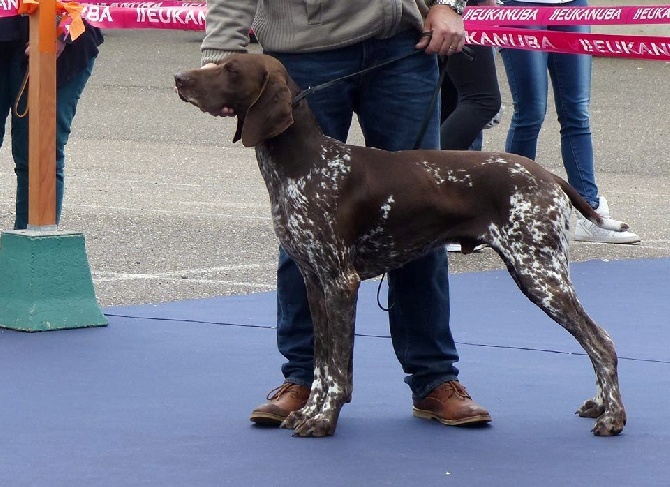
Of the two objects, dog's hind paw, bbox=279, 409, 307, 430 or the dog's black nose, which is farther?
dog's hind paw, bbox=279, 409, 307, 430

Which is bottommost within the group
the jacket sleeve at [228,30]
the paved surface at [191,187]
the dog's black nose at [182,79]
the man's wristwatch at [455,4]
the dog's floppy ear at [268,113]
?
the paved surface at [191,187]

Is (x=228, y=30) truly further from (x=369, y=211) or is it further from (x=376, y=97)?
(x=369, y=211)

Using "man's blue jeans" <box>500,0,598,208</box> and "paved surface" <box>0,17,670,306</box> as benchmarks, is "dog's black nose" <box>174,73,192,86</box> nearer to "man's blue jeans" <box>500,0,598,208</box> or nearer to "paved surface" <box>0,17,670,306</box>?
"paved surface" <box>0,17,670,306</box>

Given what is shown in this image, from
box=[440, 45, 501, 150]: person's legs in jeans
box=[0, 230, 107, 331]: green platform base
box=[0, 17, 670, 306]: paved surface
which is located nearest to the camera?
box=[0, 230, 107, 331]: green platform base

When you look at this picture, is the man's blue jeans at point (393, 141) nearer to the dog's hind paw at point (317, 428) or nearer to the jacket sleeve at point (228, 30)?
the jacket sleeve at point (228, 30)

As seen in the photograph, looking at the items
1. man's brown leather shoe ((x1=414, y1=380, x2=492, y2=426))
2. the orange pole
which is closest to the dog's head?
man's brown leather shoe ((x1=414, y1=380, x2=492, y2=426))

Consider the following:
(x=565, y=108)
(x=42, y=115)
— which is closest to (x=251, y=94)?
(x=42, y=115)

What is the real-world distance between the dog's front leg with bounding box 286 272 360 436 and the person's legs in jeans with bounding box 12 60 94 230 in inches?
89.9

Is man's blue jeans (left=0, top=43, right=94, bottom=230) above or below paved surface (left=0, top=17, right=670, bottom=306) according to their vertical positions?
above

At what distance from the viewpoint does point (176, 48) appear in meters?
24.9

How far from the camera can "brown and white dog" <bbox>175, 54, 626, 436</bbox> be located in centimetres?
459

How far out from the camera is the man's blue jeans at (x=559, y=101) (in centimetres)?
869

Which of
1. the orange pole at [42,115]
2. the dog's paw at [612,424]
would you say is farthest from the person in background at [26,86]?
the dog's paw at [612,424]

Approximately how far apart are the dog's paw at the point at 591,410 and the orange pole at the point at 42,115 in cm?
262
